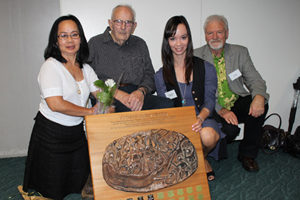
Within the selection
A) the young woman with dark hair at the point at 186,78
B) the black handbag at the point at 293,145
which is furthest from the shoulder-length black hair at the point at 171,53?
the black handbag at the point at 293,145

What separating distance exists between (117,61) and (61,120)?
874mm

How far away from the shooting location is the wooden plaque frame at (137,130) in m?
1.62

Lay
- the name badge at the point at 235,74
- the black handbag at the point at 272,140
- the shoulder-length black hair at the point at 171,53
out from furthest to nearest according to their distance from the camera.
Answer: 1. the black handbag at the point at 272,140
2. the name badge at the point at 235,74
3. the shoulder-length black hair at the point at 171,53

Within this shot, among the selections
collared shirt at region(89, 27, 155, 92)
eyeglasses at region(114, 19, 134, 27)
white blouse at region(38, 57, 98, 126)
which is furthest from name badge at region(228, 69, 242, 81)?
white blouse at region(38, 57, 98, 126)

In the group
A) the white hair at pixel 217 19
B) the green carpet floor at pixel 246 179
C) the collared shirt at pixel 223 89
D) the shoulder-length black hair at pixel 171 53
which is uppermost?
the white hair at pixel 217 19

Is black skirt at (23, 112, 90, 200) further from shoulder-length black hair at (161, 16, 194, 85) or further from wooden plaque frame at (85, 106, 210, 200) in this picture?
shoulder-length black hair at (161, 16, 194, 85)

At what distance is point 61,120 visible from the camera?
2.04 metres

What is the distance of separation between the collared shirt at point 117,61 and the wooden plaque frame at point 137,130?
0.75 metres

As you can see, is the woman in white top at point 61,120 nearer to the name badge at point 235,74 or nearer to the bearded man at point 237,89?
the bearded man at point 237,89

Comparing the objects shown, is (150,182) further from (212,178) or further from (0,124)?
(0,124)

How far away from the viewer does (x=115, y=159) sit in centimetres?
167

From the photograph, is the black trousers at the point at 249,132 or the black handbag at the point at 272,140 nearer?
the black trousers at the point at 249,132

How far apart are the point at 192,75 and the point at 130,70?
69cm


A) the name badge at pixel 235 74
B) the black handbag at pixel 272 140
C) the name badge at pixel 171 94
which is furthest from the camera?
the black handbag at pixel 272 140
